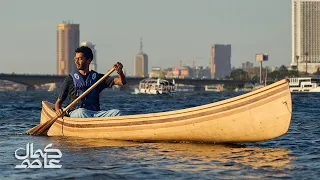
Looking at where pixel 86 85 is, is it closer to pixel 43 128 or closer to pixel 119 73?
pixel 119 73

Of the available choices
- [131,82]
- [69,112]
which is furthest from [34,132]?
[131,82]

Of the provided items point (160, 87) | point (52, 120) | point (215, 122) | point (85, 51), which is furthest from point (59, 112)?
point (160, 87)

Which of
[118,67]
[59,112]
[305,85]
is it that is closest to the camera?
[118,67]

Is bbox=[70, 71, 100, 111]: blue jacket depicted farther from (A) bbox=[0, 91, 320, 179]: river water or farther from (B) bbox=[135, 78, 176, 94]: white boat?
(B) bbox=[135, 78, 176, 94]: white boat

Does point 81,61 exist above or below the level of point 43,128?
above

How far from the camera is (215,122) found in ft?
57.3

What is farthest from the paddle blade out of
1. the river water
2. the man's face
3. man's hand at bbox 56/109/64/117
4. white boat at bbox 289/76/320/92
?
white boat at bbox 289/76/320/92

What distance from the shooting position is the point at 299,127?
2694 centimetres

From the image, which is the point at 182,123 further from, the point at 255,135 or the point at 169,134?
the point at 255,135

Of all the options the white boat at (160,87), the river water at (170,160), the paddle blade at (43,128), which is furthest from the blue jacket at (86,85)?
the white boat at (160,87)

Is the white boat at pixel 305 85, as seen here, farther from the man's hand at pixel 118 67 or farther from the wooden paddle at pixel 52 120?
the man's hand at pixel 118 67

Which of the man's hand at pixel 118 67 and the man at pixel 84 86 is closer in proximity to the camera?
the man's hand at pixel 118 67

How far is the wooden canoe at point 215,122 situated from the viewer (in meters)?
16.4

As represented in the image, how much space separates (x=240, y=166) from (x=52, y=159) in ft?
13.4
